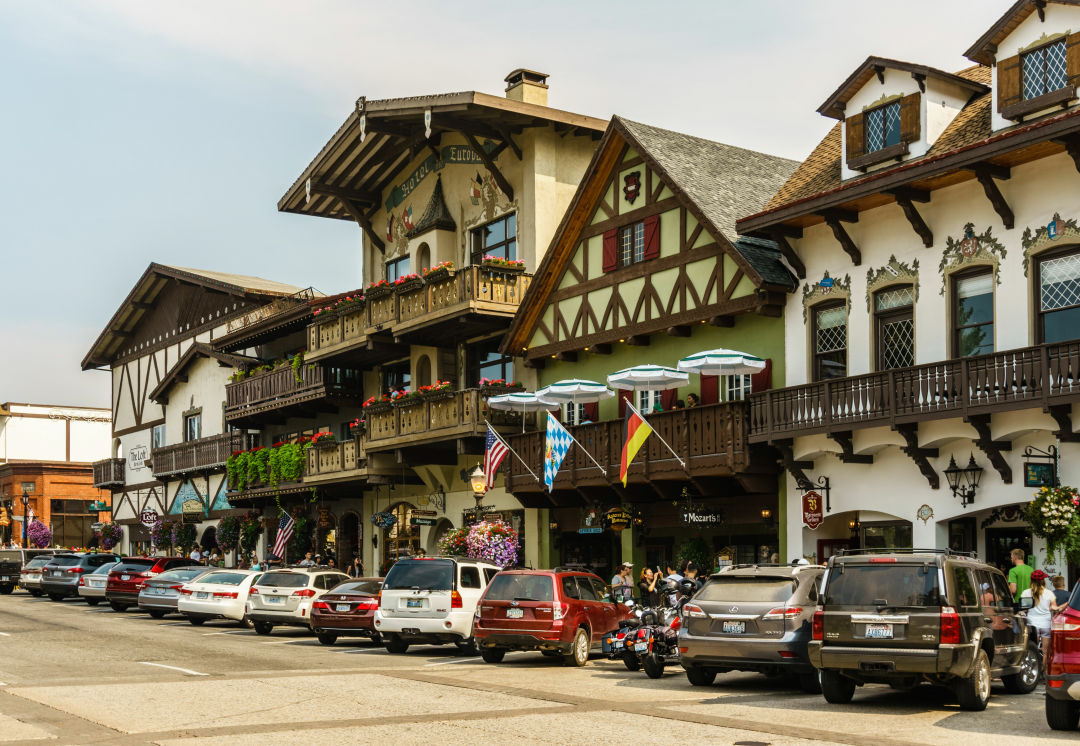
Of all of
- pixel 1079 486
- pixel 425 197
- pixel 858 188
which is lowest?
pixel 1079 486

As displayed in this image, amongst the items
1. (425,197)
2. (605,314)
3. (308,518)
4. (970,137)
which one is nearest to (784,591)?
(970,137)

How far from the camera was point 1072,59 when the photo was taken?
21203 mm

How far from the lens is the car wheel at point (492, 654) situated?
21578mm

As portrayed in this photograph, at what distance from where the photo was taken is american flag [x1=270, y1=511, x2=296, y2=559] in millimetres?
42094

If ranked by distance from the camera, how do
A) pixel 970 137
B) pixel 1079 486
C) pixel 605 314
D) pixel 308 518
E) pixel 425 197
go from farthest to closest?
pixel 308 518 < pixel 425 197 < pixel 605 314 < pixel 970 137 < pixel 1079 486

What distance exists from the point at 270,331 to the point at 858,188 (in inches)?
1042

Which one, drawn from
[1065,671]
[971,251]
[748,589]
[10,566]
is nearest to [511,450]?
[971,251]

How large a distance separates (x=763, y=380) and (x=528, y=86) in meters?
12.9

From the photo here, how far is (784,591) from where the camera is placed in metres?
17.4

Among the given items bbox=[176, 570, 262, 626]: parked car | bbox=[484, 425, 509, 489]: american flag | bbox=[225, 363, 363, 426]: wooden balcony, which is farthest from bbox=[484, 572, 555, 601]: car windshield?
bbox=[225, 363, 363, 426]: wooden balcony

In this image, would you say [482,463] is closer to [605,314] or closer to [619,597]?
[605,314]

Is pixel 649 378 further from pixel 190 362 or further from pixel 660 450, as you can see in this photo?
pixel 190 362

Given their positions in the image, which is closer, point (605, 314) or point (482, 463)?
point (605, 314)

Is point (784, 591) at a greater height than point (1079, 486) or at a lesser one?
lesser
